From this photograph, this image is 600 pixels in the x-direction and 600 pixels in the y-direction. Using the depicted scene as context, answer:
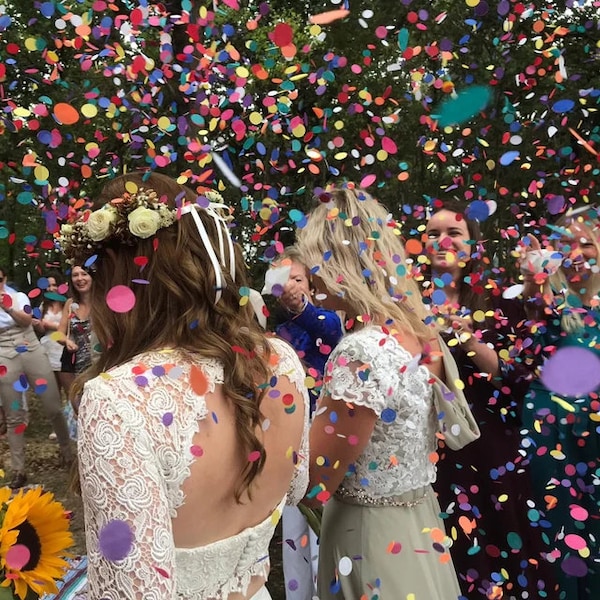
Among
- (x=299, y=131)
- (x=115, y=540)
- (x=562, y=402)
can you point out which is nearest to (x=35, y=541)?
(x=115, y=540)

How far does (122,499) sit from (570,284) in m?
2.43

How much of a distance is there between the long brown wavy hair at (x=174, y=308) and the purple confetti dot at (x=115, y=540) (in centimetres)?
28

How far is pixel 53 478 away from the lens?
18.8ft

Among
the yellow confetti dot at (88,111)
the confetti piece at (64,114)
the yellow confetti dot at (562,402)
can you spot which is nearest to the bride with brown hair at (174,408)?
the confetti piece at (64,114)

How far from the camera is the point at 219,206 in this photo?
1382 mm

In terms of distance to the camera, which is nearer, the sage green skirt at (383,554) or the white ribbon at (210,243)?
the white ribbon at (210,243)

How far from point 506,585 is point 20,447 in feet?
13.6

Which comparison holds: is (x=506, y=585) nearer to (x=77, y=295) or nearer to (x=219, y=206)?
(x=219, y=206)

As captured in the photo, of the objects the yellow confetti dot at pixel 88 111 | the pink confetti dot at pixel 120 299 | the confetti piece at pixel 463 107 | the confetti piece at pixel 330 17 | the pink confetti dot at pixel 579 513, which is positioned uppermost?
the confetti piece at pixel 330 17

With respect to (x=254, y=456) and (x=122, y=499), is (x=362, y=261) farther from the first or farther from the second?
(x=122, y=499)

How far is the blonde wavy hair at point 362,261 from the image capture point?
195cm

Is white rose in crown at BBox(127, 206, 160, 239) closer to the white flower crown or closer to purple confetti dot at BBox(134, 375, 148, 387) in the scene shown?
the white flower crown

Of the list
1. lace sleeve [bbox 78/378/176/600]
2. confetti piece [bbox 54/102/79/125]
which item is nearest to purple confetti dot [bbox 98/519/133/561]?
lace sleeve [bbox 78/378/176/600]

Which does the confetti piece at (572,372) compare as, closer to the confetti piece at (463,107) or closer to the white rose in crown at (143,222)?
the confetti piece at (463,107)
